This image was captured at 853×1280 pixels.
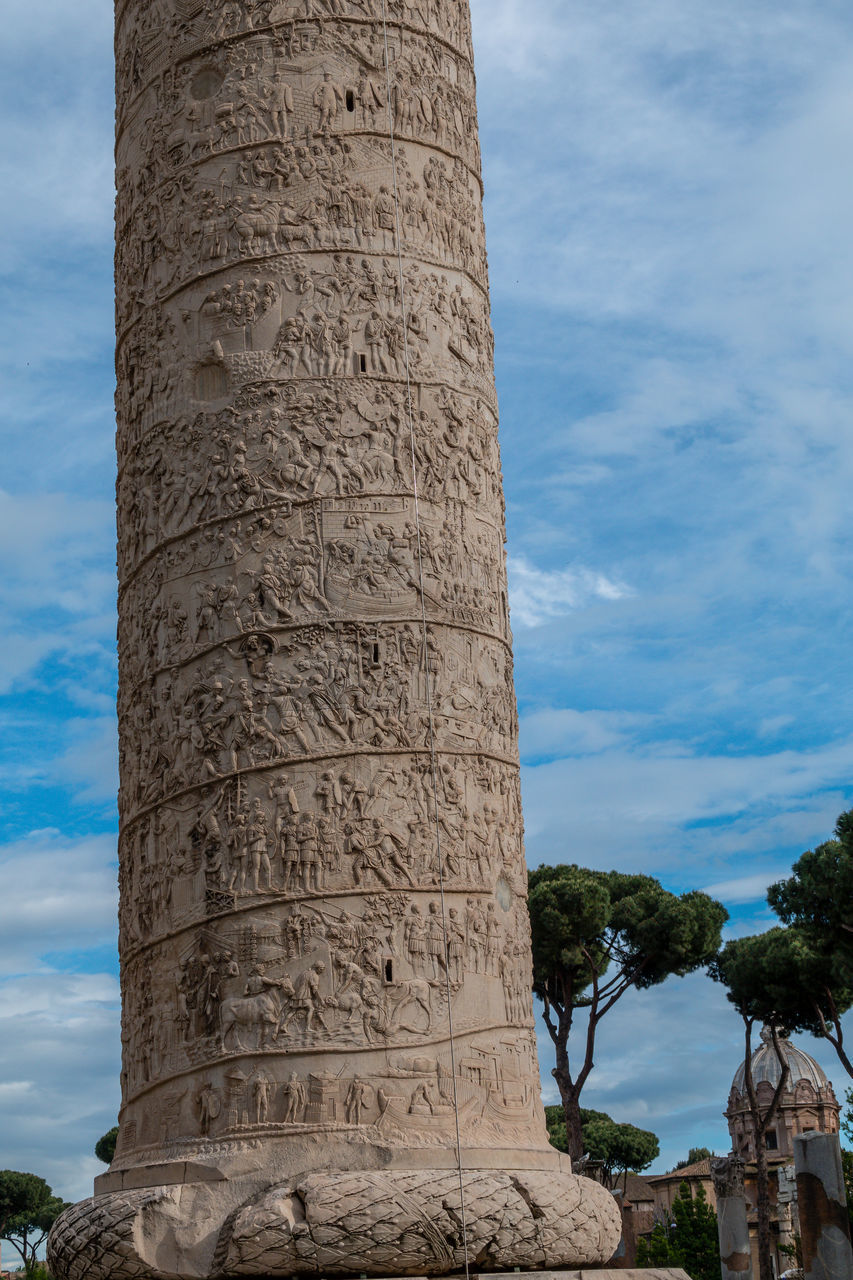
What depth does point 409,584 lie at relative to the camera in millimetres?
6609

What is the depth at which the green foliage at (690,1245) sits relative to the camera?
2100cm

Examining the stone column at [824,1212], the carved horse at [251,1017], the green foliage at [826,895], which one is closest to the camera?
the carved horse at [251,1017]

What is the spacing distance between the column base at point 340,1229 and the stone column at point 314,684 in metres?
0.01

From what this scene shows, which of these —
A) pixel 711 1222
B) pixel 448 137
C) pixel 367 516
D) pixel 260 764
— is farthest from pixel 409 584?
pixel 711 1222

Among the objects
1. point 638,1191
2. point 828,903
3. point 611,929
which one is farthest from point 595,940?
point 638,1191

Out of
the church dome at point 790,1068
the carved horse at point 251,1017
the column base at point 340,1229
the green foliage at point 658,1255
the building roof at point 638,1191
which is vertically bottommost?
the green foliage at point 658,1255

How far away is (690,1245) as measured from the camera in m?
23.2

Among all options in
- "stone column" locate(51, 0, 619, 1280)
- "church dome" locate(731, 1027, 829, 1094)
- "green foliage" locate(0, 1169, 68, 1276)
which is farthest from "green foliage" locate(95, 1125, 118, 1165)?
"stone column" locate(51, 0, 619, 1280)

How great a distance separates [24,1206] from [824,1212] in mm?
34430

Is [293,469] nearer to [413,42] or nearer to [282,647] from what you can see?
[282,647]

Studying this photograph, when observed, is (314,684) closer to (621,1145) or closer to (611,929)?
(611,929)

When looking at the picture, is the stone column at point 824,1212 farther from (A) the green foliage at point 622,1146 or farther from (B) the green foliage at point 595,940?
(A) the green foliage at point 622,1146

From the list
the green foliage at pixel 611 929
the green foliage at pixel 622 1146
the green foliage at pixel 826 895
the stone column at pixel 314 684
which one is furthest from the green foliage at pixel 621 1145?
the stone column at pixel 314 684

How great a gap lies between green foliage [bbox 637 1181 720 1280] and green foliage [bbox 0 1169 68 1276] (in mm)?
23957
